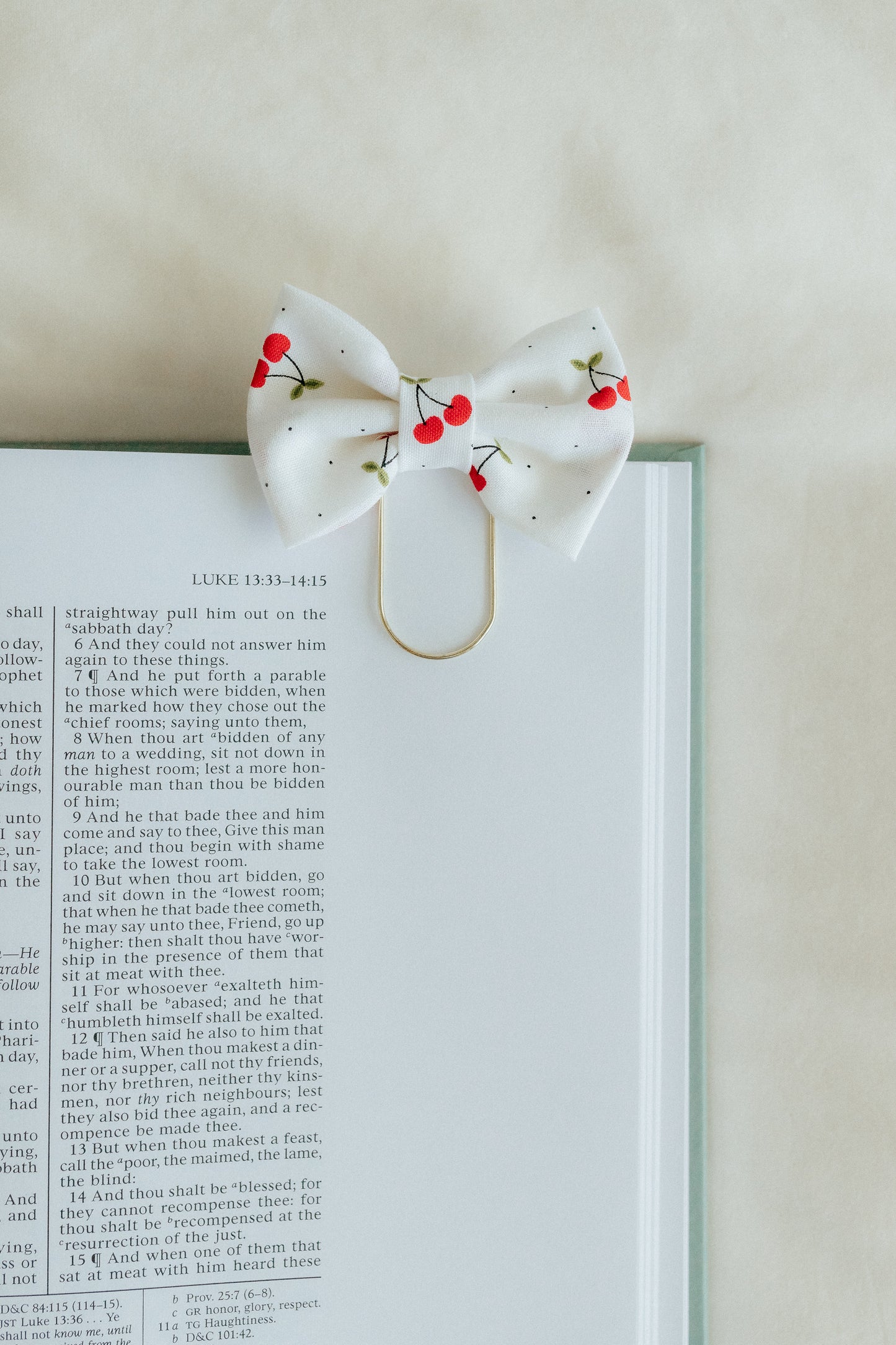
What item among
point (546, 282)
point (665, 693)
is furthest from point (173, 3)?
point (665, 693)

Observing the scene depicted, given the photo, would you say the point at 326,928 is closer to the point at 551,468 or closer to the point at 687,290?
the point at 551,468

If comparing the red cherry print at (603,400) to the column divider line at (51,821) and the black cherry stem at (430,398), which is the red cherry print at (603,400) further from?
the column divider line at (51,821)

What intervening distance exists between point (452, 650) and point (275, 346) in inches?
6.9

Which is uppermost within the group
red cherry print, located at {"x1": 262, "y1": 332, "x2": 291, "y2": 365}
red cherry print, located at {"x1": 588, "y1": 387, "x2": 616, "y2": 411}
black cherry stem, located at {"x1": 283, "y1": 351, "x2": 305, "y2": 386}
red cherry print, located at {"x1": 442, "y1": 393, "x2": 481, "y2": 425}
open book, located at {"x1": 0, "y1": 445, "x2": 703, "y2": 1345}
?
red cherry print, located at {"x1": 262, "y1": 332, "x2": 291, "y2": 365}

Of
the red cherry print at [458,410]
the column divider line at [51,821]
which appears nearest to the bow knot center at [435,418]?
the red cherry print at [458,410]

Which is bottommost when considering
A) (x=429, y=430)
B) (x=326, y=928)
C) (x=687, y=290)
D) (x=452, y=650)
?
(x=326, y=928)

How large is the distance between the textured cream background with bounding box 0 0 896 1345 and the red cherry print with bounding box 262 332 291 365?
43 mm

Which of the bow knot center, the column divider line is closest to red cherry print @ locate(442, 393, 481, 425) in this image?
the bow knot center

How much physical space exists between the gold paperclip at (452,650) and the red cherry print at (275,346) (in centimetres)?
9

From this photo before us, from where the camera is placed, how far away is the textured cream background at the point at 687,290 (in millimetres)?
486

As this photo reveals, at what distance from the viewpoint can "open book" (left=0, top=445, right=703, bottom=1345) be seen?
18.1 inches

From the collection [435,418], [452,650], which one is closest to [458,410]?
[435,418]

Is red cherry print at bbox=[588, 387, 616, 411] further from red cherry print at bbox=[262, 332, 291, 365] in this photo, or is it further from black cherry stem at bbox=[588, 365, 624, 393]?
red cherry print at bbox=[262, 332, 291, 365]

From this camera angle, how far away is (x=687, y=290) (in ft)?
1.70
